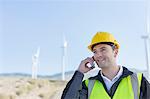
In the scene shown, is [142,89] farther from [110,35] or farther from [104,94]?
[110,35]

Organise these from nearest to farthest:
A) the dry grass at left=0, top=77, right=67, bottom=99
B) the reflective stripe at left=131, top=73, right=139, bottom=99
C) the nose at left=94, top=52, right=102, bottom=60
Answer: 1. the reflective stripe at left=131, top=73, right=139, bottom=99
2. the nose at left=94, top=52, right=102, bottom=60
3. the dry grass at left=0, top=77, right=67, bottom=99

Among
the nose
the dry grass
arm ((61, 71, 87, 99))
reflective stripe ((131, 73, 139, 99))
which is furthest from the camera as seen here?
the dry grass

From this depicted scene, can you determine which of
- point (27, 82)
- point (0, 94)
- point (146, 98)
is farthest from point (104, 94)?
point (27, 82)

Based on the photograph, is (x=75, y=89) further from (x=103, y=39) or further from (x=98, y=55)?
(x=103, y=39)

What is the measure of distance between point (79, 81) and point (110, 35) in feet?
2.62

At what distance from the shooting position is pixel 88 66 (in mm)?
4797

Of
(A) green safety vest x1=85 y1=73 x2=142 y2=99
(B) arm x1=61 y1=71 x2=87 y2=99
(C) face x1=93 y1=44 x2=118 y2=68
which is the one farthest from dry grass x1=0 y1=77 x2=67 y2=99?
(B) arm x1=61 y1=71 x2=87 y2=99

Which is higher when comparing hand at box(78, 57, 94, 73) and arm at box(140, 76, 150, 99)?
hand at box(78, 57, 94, 73)

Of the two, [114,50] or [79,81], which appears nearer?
[79,81]

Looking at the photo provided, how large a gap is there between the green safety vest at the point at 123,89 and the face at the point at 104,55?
0.28 meters

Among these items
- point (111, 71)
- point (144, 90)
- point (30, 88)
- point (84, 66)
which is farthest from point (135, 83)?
point (30, 88)

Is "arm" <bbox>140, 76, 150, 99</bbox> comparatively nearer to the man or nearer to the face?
the man

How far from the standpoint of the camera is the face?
4703mm

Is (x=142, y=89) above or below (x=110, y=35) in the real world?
below
